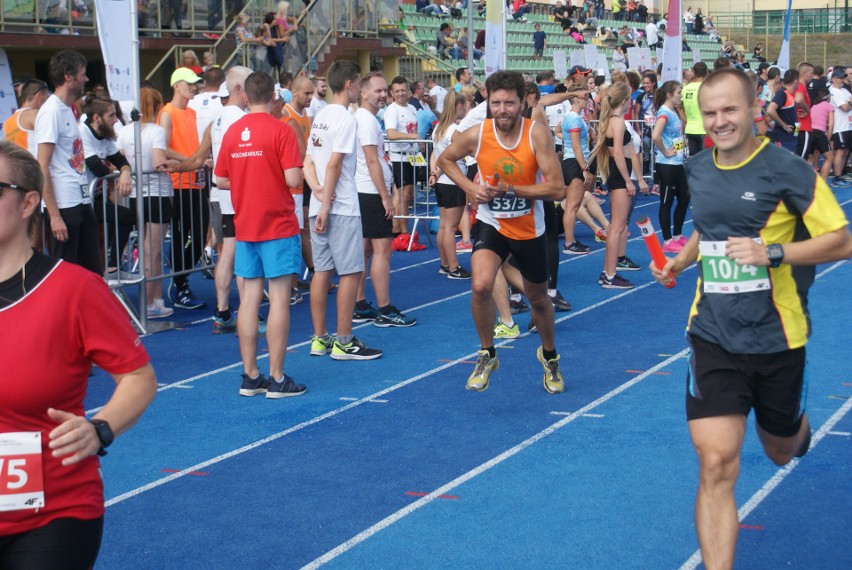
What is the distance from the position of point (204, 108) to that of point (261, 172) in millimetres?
3934

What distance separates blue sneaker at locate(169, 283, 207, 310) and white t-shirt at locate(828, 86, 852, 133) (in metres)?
14.0

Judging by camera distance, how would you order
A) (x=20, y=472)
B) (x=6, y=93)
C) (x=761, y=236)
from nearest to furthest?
1. (x=20, y=472)
2. (x=761, y=236)
3. (x=6, y=93)

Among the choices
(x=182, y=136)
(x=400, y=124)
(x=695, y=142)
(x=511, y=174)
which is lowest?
(x=511, y=174)

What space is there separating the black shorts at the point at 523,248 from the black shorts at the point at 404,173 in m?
6.66

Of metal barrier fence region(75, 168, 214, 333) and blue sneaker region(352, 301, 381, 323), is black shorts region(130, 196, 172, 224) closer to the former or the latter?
metal barrier fence region(75, 168, 214, 333)

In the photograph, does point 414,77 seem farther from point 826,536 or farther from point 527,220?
point 826,536

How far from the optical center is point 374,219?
32.1ft

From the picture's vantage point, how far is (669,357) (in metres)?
Result: 8.58

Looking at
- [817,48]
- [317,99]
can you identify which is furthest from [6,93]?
[817,48]

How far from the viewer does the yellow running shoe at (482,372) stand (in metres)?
7.60

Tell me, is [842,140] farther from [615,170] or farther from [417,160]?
[615,170]

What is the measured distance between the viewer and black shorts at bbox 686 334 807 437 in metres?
4.13

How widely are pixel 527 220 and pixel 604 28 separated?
1435 inches

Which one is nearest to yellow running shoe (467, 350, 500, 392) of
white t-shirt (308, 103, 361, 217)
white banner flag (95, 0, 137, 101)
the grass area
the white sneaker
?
white t-shirt (308, 103, 361, 217)
